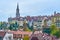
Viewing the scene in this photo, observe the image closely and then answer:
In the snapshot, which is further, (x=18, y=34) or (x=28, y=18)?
(x=28, y=18)

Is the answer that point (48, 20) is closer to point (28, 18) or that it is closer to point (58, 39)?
point (28, 18)

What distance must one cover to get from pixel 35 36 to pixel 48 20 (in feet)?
119

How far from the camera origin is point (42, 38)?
31062 mm

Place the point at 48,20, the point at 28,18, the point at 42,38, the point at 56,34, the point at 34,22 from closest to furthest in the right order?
the point at 42,38 → the point at 56,34 → the point at 48,20 → the point at 34,22 → the point at 28,18

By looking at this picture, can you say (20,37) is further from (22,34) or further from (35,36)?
(35,36)

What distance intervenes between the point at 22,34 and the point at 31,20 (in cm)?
3843

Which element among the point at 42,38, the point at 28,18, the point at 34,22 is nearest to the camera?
the point at 42,38

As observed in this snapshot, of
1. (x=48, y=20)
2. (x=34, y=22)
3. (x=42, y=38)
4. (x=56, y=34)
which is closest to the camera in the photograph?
(x=42, y=38)

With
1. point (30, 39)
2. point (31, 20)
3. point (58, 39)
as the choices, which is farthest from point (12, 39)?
point (31, 20)

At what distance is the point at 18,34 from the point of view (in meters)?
35.1

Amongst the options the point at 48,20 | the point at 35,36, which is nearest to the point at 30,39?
the point at 35,36

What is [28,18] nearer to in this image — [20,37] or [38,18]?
[38,18]

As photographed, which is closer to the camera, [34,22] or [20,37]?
[20,37]

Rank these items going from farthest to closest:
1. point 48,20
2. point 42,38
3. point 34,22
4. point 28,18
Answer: point 28,18 < point 34,22 < point 48,20 < point 42,38
